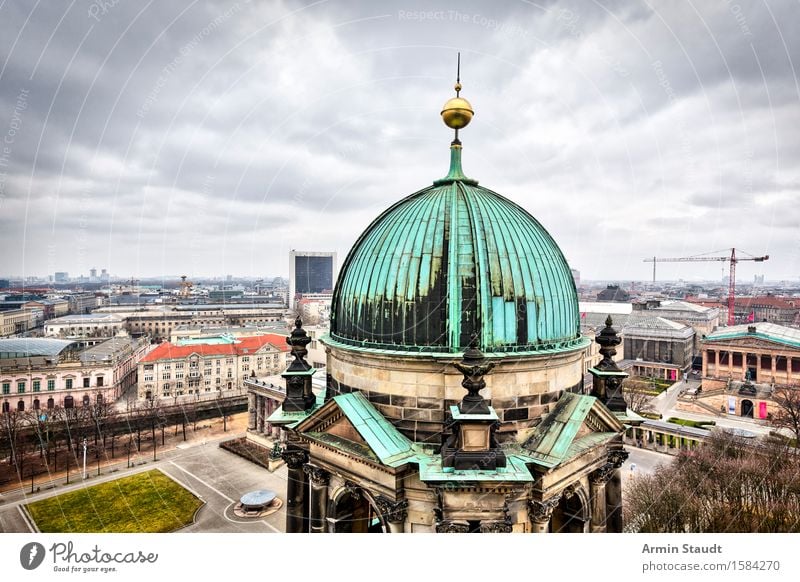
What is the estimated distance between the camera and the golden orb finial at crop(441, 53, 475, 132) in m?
9.61

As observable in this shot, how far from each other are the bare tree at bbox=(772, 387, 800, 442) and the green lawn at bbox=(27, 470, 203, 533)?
141 ft

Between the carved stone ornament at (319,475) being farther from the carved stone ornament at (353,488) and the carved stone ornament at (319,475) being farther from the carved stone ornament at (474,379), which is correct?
the carved stone ornament at (474,379)

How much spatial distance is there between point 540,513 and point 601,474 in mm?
2382

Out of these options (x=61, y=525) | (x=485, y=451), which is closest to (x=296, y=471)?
(x=485, y=451)

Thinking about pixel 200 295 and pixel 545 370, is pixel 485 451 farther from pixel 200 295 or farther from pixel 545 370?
pixel 200 295

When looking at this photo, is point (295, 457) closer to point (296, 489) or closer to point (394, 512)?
point (296, 489)

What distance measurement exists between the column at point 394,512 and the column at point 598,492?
14.8ft

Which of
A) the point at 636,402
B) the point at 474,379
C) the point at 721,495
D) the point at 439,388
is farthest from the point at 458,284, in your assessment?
the point at 636,402

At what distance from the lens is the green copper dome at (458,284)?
8.10m

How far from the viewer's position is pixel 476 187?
33.4ft

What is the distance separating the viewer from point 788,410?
33.2m

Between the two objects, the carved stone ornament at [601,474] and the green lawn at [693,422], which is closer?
the carved stone ornament at [601,474]

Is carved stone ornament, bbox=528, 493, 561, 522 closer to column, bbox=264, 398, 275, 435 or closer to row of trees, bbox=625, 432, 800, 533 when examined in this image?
row of trees, bbox=625, 432, 800, 533

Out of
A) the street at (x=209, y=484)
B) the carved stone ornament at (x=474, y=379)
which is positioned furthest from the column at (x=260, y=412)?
the carved stone ornament at (x=474, y=379)
